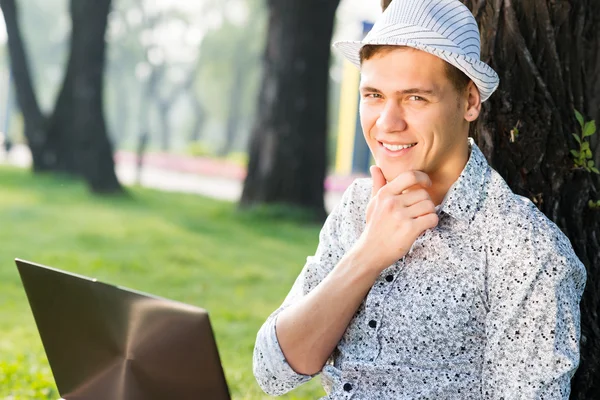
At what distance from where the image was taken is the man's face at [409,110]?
2168 millimetres

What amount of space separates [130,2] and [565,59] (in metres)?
52.9

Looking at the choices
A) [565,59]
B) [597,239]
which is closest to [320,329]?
[597,239]

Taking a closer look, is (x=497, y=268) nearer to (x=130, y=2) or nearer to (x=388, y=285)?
(x=388, y=285)

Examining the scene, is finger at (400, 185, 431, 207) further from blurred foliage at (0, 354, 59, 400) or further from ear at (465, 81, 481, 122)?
blurred foliage at (0, 354, 59, 400)

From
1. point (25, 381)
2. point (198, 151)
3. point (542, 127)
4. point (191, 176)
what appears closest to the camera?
point (542, 127)

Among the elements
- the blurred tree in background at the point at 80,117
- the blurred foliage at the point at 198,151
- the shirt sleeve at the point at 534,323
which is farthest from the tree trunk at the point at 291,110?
the blurred foliage at the point at 198,151

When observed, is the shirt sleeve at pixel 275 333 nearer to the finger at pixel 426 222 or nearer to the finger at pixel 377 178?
the finger at pixel 377 178

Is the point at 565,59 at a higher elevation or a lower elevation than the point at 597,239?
higher

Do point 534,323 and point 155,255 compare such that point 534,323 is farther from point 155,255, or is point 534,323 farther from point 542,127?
point 155,255

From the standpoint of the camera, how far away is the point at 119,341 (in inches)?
80.0

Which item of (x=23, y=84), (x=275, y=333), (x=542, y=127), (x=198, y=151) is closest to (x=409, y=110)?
(x=275, y=333)

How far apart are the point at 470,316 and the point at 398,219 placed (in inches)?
11.5

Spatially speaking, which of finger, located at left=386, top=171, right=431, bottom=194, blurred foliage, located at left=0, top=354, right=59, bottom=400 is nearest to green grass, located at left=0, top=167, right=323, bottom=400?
blurred foliage, located at left=0, top=354, right=59, bottom=400

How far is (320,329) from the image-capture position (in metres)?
2.23
